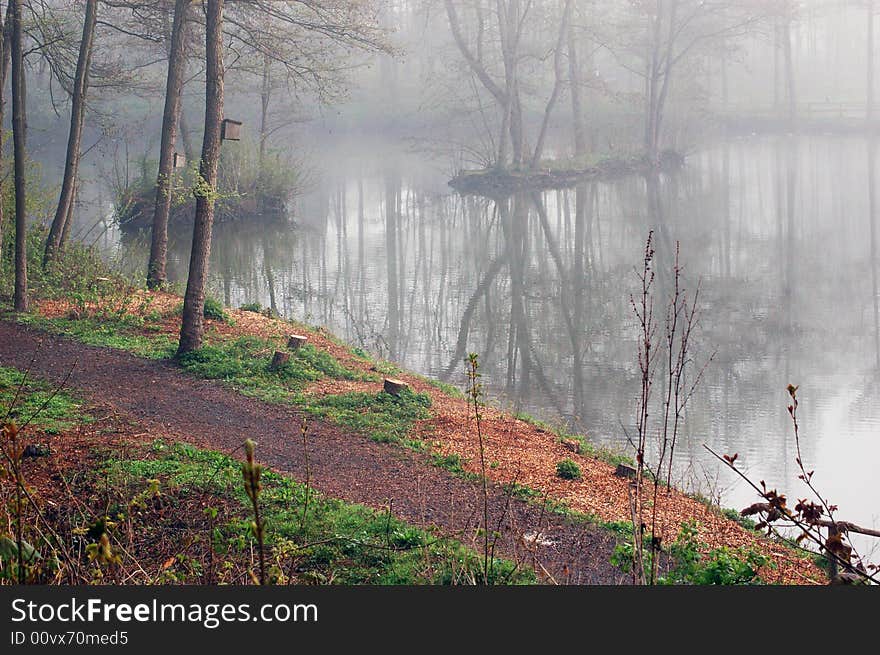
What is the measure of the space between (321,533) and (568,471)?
3068 mm

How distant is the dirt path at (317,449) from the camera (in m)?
7.06

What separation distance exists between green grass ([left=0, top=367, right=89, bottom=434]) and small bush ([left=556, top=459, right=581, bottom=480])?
4433 millimetres

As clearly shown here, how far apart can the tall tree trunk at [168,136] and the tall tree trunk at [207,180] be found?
286 centimetres

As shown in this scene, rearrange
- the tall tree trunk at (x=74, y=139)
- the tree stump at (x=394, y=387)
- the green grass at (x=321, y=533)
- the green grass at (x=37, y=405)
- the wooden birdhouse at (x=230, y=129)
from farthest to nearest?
1. the tall tree trunk at (x=74, y=139)
2. the wooden birdhouse at (x=230, y=129)
3. the tree stump at (x=394, y=387)
4. the green grass at (x=37, y=405)
5. the green grass at (x=321, y=533)

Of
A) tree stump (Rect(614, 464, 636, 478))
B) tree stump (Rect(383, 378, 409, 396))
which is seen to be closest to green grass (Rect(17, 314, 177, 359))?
tree stump (Rect(383, 378, 409, 396))

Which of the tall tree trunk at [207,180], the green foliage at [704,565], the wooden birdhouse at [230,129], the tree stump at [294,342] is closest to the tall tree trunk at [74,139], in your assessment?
the tall tree trunk at [207,180]

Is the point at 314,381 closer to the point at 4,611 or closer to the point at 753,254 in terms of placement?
the point at 4,611

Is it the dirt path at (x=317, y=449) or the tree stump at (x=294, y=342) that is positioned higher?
the tree stump at (x=294, y=342)

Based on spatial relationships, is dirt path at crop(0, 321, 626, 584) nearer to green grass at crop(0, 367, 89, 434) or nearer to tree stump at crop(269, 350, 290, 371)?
green grass at crop(0, 367, 89, 434)

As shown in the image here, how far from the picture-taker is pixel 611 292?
856 inches

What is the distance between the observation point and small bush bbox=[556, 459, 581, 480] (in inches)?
365

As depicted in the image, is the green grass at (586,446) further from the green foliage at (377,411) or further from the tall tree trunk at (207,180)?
the tall tree trunk at (207,180)

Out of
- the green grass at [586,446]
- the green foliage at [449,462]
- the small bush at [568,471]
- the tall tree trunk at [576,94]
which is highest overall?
the tall tree trunk at [576,94]

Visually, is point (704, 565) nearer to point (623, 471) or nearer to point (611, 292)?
point (623, 471)
